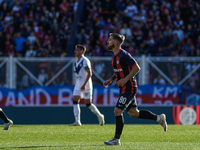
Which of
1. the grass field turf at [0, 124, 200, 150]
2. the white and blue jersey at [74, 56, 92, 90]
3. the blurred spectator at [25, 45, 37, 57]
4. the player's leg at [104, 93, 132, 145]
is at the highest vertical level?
the blurred spectator at [25, 45, 37, 57]

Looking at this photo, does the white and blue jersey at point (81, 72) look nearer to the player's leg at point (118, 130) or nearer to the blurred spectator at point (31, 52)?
the player's leg at point (118, 130)

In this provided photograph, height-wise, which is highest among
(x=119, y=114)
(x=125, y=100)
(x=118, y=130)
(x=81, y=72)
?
(x=81, y=72)

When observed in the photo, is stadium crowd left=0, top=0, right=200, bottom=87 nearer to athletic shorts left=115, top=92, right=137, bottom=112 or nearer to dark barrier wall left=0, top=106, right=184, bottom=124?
dark barrier wall left=0, top=106, right=184, bottom=124

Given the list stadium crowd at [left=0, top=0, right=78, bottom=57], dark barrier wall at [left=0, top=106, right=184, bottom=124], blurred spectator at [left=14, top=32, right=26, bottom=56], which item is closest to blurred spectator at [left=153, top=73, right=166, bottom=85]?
dark barrier wall at [left=0, top=106, right=184, bottom=124]

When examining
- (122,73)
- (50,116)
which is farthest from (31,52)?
(122,73)

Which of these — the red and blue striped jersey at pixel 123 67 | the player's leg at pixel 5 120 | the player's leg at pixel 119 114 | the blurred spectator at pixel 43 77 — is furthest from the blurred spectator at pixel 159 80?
the player's leg at pixel 119 114

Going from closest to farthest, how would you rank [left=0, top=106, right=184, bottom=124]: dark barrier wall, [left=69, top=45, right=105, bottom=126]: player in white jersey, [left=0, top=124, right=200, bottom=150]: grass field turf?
[left=0, top=124, right=200, bottom=150]: grass field turf, [left=69, top=45, right=105, bottom=126]: player in white jersey, [left=0, top=106, right=184, bottom=124]: dark barrier wall

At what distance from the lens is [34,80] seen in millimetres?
14992

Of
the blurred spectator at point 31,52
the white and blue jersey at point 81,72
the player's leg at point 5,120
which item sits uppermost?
the blurred spectator at point 31,52

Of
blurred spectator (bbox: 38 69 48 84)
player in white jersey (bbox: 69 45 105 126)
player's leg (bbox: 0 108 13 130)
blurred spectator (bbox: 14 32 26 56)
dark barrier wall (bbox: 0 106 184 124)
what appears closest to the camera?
player's leg (bbox: 0 108 13 130)

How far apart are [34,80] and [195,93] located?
5688 mm

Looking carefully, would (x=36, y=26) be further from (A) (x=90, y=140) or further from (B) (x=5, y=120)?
(A) (x=90, y=140)

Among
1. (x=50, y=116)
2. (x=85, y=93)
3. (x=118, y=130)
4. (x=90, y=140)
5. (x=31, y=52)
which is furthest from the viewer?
(x=31, y=52)

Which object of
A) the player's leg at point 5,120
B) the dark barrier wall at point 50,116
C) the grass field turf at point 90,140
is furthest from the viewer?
the dark barrier wall at point 50,116
